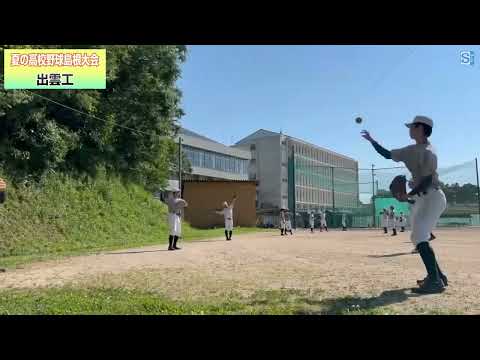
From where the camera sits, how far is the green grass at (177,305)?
3.90 m

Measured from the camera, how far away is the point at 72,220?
16.2m

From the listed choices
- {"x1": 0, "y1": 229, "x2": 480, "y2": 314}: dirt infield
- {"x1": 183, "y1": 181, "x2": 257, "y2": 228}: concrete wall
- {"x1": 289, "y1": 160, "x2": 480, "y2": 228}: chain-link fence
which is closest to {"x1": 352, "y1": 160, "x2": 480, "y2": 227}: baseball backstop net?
{"x1": 289, "y1": 160, "x2": 480, "y2": 228}: chain-link fence

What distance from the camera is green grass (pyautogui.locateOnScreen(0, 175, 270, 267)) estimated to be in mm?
13352

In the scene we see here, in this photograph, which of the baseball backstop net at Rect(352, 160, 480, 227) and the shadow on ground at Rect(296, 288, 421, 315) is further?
the baseball backstop net at Rect(352, 160, 480, 227)

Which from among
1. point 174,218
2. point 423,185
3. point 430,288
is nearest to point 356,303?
point 430,288

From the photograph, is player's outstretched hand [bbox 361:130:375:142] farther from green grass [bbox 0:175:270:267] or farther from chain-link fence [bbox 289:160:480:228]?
chain-link fence [bbox 289:160:480:228]

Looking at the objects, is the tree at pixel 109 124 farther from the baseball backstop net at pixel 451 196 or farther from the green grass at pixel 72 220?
the baseball backstop net at pixel 451 196

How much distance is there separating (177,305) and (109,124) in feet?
53.1

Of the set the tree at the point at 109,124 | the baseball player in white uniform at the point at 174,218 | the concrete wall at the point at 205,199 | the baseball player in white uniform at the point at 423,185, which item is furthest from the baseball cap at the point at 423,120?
the concrete wall at the point at 205,199

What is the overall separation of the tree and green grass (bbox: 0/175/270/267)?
0.69 meters

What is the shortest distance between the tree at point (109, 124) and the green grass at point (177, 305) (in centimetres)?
875

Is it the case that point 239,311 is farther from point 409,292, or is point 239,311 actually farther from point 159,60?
point 159,60
